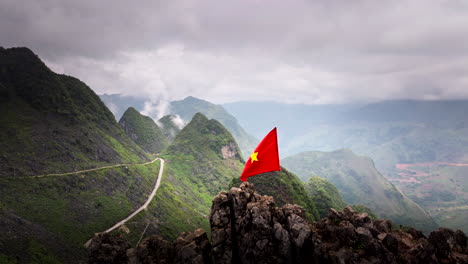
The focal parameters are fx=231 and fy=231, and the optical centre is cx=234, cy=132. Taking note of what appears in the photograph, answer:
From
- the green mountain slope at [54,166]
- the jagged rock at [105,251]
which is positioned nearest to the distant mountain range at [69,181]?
the green mountain slope at [54,166]

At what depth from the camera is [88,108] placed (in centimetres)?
Answer: 16762

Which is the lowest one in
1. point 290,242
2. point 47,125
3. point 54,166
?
point 290,242

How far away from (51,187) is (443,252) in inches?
4541

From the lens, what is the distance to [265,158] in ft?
109

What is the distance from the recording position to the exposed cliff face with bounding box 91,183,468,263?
3098 cm

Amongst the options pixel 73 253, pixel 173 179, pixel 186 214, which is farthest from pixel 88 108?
pixel 73 253

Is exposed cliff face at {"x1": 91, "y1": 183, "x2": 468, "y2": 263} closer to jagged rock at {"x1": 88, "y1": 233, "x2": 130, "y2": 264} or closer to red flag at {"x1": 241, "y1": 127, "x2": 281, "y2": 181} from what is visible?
jagged rock at {"x1": 88, "y1": 233, "x2": 130, "y2": 264}

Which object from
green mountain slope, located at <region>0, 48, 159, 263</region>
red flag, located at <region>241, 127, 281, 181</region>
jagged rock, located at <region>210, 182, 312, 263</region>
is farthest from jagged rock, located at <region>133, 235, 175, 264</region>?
green mountain slope, located at <region>0, 48, 159, 263</region>

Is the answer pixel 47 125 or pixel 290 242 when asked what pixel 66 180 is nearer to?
pixel 47 125

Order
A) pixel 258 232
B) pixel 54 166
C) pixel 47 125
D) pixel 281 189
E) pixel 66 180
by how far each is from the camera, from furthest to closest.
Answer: pixel 281 189 < pixel 47 125 < pixel 54 166 < pixel 66 180 < pixel 258 232

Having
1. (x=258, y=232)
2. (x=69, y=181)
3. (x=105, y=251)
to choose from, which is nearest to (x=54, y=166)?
(x=69, y=181)

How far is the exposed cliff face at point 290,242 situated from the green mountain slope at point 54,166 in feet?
150

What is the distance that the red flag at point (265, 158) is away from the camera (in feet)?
107

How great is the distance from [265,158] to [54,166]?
109417mm
